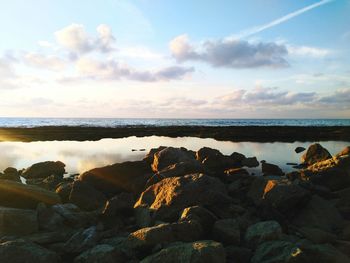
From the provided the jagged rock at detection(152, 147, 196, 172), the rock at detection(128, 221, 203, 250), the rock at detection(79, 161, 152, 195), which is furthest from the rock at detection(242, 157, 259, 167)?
the rock at detection(128, 221, 203, 250)

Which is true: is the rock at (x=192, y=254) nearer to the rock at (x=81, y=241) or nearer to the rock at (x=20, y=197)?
the rock at (x=81, y=241)

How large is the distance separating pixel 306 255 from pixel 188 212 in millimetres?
2548

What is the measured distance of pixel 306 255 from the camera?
5.86 metres

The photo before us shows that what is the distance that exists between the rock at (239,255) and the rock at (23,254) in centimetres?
310

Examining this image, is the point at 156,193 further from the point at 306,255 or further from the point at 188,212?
the point at 306,255

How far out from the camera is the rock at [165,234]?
21.0ft

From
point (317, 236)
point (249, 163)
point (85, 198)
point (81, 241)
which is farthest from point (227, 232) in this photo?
point (249, 163)

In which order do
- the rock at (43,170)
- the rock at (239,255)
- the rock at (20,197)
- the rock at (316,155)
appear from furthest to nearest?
1. the rock at (316,155)
2. the rock at (43,170)
3. the rock at (20,197)
4. the rock at (239,255)

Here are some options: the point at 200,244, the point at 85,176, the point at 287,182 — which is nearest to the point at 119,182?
the point at 85,176

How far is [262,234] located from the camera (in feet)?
22.5

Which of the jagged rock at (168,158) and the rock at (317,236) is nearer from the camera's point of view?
the rock at (317,236)

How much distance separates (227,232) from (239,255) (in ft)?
2.46

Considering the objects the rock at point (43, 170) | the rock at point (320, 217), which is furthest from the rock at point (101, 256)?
the rock at point (43, 170)

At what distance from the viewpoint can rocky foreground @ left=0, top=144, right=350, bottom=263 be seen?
5992mm
